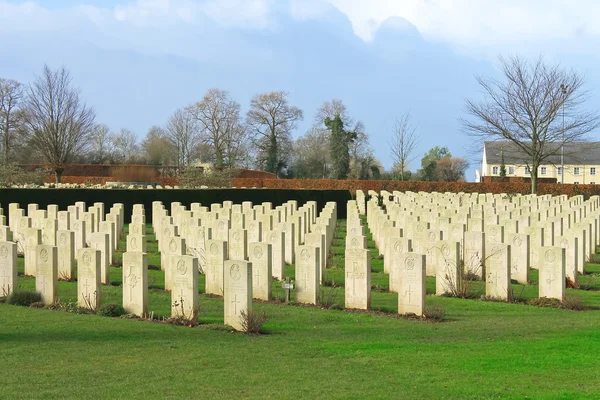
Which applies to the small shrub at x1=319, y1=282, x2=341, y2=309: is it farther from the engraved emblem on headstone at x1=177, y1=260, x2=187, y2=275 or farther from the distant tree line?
the distant tree line

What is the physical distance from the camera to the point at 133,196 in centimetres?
3172

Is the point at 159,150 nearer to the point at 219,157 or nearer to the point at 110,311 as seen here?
the point at 219,157

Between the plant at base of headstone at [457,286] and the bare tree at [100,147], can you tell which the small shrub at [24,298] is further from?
the bare tree at [100,147]

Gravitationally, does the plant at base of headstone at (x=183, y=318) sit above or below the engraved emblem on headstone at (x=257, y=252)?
below

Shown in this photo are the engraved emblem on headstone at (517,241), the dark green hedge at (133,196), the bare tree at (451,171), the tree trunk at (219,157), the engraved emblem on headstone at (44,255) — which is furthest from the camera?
the bare tree at (451,171)

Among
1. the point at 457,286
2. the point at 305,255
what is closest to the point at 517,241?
the point at 457,286

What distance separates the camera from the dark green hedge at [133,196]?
95.4 feet

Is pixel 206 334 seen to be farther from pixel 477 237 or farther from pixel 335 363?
pixel 477 237

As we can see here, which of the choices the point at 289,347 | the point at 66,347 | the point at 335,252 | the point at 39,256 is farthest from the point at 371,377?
the point at 335,252

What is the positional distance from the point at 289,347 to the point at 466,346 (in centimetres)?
202

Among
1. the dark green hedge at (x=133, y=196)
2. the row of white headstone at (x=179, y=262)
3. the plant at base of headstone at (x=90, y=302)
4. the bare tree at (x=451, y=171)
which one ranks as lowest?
the plant at base of headstone at (x=90, y=302)

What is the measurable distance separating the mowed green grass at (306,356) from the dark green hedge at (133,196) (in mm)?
18577

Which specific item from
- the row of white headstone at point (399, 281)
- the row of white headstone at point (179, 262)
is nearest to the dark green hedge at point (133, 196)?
the row of white headstone at point (179, 262)

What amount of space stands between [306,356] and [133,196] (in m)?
24.3
